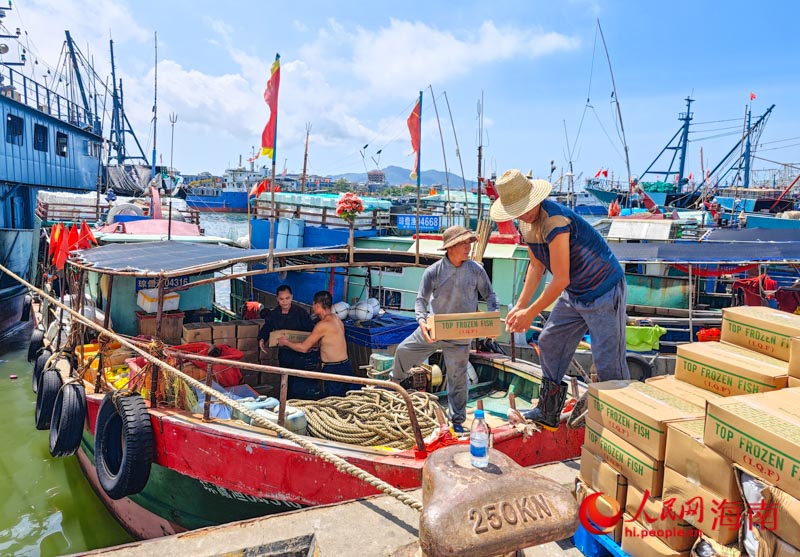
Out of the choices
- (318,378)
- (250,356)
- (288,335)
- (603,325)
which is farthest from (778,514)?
(250,356)

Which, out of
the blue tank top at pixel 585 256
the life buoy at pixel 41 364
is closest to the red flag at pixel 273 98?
the blue tank top at pixel 585 256

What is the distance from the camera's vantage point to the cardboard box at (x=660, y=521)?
2.29 meters

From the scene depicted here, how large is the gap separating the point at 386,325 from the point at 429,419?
2652 millimetres

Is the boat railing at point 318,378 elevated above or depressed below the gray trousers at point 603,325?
below

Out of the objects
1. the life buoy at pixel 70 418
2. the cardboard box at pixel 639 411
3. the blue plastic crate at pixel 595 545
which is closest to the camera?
the cardboard box at pixel 639 411

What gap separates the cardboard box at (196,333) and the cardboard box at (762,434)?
5700 mm

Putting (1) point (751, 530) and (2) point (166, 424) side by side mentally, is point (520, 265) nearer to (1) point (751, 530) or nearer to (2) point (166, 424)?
(2) point (166, 424)

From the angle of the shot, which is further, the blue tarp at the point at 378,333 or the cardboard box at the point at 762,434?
the blue tarp at the point at 378,333

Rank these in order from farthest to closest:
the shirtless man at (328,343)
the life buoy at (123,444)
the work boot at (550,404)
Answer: the shirtless man at (328,343)
the life buoy at (123,444)
the work boot at (550,404)

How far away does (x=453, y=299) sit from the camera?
4.69 metres

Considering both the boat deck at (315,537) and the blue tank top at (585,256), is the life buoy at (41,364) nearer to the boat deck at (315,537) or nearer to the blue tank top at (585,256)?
the boat deck at (315,537)

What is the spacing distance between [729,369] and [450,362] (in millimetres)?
2301

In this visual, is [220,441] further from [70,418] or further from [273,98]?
[273,98]

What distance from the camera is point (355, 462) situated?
13.3 ft
